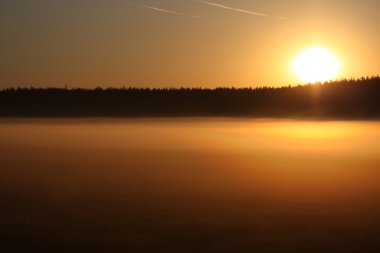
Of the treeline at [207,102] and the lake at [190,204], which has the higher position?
the treeline at [207,102]

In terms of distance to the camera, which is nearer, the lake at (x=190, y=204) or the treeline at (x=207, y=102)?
the lake at (x=190, y=204)

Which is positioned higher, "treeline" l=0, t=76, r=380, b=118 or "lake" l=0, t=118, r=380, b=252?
"treeline" l=0, t=76, r=380, b=118

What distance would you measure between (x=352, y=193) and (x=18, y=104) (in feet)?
202

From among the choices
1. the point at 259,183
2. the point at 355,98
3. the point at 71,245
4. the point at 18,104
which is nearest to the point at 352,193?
the point at 259,183

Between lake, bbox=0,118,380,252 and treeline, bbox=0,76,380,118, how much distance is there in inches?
1262

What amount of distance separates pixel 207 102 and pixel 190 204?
51.6 meters

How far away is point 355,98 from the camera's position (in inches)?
1885

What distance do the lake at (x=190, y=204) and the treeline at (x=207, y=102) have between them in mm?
32053

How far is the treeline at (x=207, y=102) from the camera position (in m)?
48.1

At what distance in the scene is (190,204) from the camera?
923cm

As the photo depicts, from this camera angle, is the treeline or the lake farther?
the treeline

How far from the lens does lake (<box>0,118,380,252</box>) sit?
7023 millimetres

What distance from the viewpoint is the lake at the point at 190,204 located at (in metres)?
7.02

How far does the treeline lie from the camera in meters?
48.1
